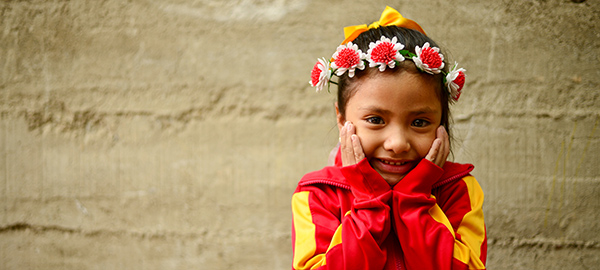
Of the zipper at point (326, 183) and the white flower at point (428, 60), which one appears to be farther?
the zipper at point (326, 183)

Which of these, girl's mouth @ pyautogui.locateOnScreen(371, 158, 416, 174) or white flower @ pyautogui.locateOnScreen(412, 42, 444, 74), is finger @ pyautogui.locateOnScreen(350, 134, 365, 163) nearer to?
girl's mouth @ pyautogui.locateOnScreen(371, 158, 416, 174)

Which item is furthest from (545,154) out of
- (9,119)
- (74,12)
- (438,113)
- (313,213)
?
(9,119)

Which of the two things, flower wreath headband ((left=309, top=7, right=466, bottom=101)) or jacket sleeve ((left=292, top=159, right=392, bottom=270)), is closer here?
jacket sleeve ((left=292, top=159, right=392, bottom=270))

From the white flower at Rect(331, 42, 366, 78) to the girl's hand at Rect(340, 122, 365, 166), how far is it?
23 centimetres

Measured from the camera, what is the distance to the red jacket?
63.9 inches

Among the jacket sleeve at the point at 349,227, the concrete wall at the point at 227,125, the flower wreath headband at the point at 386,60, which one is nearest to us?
the jacket sleeve at the point at 349,227

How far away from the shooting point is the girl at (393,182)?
164 cm

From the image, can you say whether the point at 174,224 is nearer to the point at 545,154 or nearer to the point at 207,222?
the point at 207,222

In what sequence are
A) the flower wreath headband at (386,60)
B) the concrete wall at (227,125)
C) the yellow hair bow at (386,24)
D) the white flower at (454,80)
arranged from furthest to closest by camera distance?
the concrete wall at (227,125)
the yellow hair bow at (386,24)
the white flower at (454,80)
the flower wreath headband at (386,60)

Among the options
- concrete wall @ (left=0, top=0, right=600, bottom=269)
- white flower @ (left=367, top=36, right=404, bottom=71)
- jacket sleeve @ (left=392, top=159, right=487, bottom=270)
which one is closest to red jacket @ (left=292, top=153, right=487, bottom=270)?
jacket sleeve @ (left=392, top=159, right=487, bottom=270)

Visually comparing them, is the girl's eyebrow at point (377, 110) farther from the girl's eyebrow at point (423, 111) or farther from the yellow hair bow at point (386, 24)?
the yellow hair bow at point (386, 24)

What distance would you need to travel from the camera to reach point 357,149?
1736 mm

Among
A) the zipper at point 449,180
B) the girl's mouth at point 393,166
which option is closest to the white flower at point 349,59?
the girl's mouth at point 393,166

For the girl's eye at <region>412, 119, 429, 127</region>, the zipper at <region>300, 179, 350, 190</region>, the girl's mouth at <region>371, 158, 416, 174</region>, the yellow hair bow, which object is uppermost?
the yellow hair bow
